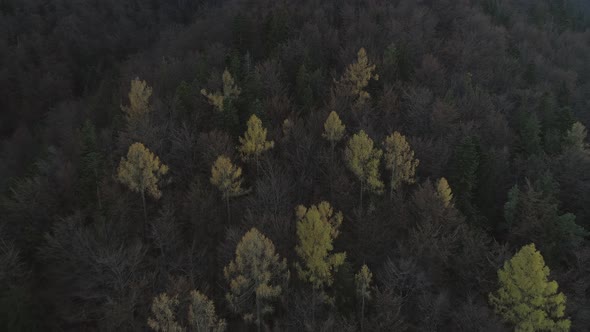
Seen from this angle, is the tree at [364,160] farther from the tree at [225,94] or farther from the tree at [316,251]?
the tree at [225,94]

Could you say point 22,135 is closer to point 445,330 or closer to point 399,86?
point 399,86

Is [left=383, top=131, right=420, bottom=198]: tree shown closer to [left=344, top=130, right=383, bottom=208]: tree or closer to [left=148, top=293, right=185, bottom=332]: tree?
[left=344, top=130, right=383, bottom=208]: tree

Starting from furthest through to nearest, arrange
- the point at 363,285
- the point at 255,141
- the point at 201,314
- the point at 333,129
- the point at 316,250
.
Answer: the point at 333,129, the point at 255,141, the point at 316,250, the point at 363,285, the point at 201,314

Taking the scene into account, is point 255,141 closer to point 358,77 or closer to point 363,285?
point 358,77

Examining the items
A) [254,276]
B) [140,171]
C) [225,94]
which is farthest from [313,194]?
[225,94]

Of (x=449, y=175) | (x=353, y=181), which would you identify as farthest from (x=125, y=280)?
(x=449, y=175)

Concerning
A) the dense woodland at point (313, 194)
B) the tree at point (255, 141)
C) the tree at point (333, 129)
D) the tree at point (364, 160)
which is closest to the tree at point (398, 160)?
the dense woodland at point (313, 194)
